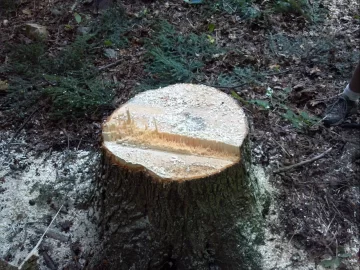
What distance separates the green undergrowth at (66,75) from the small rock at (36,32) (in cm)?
18

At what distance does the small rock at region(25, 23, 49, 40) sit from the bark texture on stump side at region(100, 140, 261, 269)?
6.75 ft

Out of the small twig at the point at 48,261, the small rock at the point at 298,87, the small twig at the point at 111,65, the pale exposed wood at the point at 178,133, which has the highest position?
the pale exposed wood at the point at 178,133

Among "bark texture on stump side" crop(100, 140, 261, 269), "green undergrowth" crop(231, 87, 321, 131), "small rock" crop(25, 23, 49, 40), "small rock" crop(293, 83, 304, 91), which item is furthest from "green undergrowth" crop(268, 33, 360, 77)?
"small rock" crop(25, 23, 49, 40)

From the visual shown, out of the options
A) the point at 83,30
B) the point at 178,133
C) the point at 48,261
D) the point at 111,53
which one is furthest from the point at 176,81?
the point at 48,261

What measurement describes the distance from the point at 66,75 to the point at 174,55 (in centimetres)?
85

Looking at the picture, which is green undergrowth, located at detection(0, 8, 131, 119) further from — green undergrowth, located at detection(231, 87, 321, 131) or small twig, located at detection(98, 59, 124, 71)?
green undergrowth, located at detection(231, 87, 321, 131)

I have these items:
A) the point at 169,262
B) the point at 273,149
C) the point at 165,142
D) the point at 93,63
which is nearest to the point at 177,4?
the point at 93,63

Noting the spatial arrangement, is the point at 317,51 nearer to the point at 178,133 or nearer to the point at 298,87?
the point at 298,87

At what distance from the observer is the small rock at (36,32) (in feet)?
12.0

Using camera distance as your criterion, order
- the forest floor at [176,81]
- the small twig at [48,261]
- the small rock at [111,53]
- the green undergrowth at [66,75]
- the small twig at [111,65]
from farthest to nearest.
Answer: the small rock at [111,53] → the small twig at [111,65] → the green undergrowth at [66,75] → the forest floor at [176,81] → the small twig at [48,261]

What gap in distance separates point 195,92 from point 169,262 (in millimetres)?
833

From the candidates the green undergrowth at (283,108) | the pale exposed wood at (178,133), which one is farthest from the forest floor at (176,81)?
the pale exposed wood at (178,133)

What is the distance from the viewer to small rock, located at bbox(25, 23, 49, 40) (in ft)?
12.0

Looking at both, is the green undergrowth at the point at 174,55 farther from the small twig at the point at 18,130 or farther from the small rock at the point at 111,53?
the small twig at the point at 18,130
